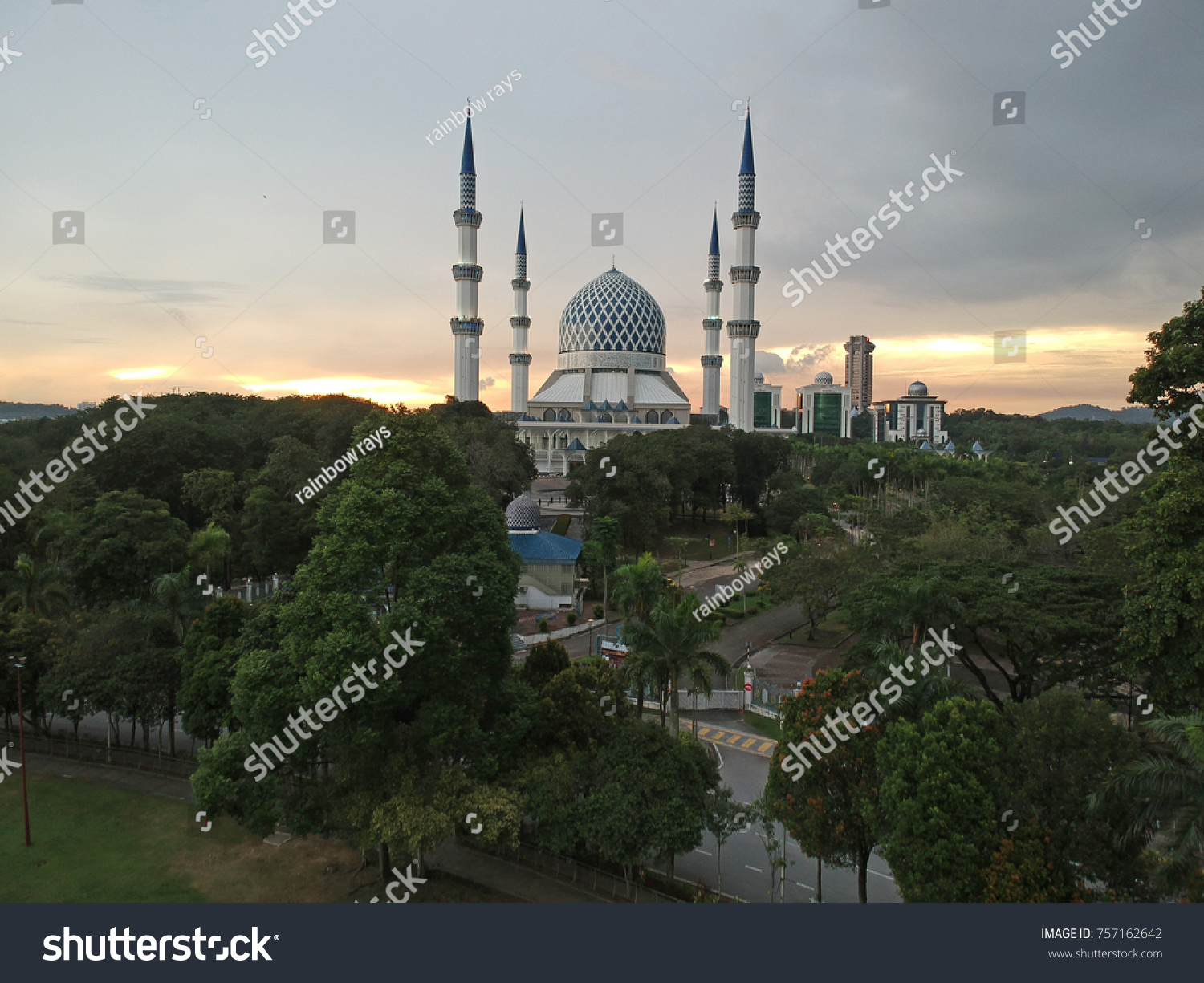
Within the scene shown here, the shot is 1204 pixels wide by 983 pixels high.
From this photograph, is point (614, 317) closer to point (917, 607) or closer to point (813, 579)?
point (813, 579)

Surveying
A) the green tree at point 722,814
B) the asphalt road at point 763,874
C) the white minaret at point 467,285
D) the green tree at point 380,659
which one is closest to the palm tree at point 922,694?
the green tree at point 722,814

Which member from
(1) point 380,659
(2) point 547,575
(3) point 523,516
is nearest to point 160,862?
(1) point 380,659

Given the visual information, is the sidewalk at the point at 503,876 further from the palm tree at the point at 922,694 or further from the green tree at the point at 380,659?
the palm tree at the point at 922,694

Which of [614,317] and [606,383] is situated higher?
[614,317]

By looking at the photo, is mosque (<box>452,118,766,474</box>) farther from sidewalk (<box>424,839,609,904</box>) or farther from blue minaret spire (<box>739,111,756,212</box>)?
sidewalk (<box>424,839,609,904</box>)

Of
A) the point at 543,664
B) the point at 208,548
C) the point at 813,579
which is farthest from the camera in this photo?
the point at 813,579

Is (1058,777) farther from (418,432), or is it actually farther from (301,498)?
(301,498)
